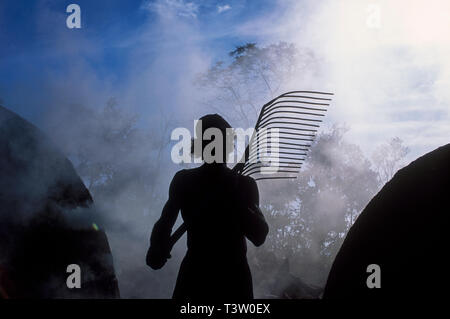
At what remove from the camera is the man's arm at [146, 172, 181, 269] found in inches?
108

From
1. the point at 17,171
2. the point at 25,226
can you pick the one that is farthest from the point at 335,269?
the point at 17,171

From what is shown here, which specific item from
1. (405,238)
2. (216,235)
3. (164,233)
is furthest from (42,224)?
(405,238)

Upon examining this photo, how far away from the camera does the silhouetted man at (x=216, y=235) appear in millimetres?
2615

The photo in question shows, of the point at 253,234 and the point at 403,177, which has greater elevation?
the point at 403,177

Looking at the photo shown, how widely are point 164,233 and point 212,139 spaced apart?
0.83m

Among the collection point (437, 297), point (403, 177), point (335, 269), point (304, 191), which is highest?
point (304, 191)

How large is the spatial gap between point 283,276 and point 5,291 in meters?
12.9

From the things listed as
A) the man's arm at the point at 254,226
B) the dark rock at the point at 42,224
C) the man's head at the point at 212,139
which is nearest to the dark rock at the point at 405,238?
the man's arm at the point at 254,226

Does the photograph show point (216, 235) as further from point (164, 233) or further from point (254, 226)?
point (164, 233)

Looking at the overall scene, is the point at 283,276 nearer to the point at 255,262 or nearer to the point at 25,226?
the point at 255,262

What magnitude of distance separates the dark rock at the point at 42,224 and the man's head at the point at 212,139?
2.16 metres

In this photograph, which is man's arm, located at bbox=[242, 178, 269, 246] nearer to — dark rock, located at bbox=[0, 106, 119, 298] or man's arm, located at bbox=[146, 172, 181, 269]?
man's arm, located at bbox=[146, 172, 181, 269]

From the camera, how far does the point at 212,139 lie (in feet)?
9.41

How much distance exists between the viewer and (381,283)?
2.02 meters
